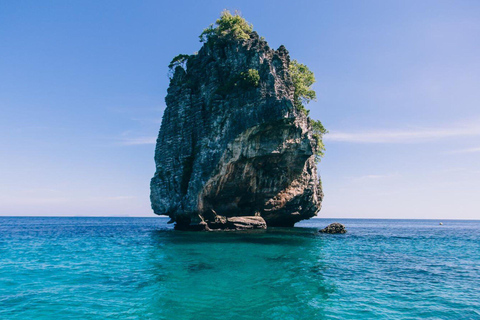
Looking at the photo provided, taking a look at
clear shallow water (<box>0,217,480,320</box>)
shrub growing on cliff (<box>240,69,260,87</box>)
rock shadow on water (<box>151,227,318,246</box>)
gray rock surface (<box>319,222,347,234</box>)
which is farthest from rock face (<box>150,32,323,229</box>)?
clear shallow water (<box>0,217,480,320</box>)

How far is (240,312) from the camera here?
10.2 meters

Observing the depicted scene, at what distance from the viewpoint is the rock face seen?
34.1 meters

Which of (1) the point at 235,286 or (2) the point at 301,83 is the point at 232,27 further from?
(1) the point at 235,286

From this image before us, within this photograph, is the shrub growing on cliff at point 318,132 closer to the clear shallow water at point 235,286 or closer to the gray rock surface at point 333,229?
the gray rock surface at point 333,229

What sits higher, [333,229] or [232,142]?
[232,142]

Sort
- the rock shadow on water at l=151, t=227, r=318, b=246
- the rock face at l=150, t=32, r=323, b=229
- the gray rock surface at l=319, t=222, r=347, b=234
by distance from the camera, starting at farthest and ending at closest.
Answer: the gray rock surface at l=319, t=222, r=347, b=234, the rock face at l=150, t=32, r=323, b=229, the rock shadow on water at l=151, t=227, r=318, b=246

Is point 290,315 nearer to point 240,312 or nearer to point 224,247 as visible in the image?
point 240,312

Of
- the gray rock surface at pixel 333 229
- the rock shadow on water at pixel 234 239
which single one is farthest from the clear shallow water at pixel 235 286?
the gray rock surface at pixel 333 229

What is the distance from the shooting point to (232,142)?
112 ft

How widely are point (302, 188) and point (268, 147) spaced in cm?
1060

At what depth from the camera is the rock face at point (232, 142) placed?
112 feet

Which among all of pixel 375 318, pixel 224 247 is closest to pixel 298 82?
pixel 224 247

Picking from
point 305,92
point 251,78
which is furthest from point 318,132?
point 251,78

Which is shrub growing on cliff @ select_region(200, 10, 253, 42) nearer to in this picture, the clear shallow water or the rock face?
the rock face
